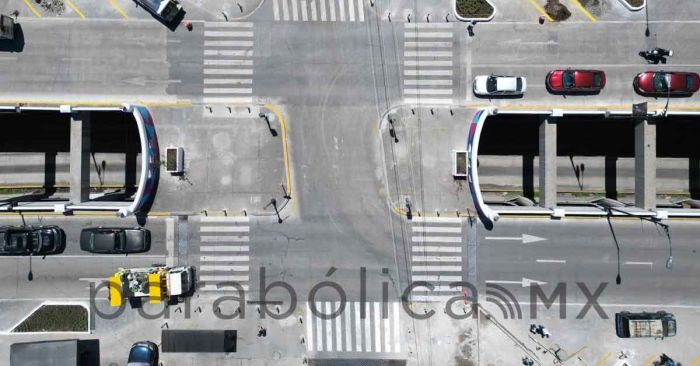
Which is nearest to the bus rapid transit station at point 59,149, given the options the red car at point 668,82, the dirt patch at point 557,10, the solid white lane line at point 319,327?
the solid white lane line at point 319,327

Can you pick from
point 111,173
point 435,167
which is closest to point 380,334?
point 435,167

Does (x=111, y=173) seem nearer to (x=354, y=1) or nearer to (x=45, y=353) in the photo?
(x=45, y=353)

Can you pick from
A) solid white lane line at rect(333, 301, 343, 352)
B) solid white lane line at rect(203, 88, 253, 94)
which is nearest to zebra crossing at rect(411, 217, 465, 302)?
solid white lane line at rect(333, 301, 343, 352)

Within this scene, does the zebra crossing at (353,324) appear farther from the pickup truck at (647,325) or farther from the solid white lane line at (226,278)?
the pickup truck at (647,325)

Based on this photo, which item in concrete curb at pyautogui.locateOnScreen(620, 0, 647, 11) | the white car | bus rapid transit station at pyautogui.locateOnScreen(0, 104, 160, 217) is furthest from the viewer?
bus rapid transit station at pyautogui.locateOnScreen(0, 104, 160, 217)

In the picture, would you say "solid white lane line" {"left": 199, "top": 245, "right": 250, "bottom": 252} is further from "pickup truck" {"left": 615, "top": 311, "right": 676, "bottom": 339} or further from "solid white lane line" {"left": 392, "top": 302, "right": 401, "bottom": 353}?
"pickup truck" {"left": 615, "top": 311, "right": 676, "bottom": 339}

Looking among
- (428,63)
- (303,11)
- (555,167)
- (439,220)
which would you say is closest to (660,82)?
(555,167)
